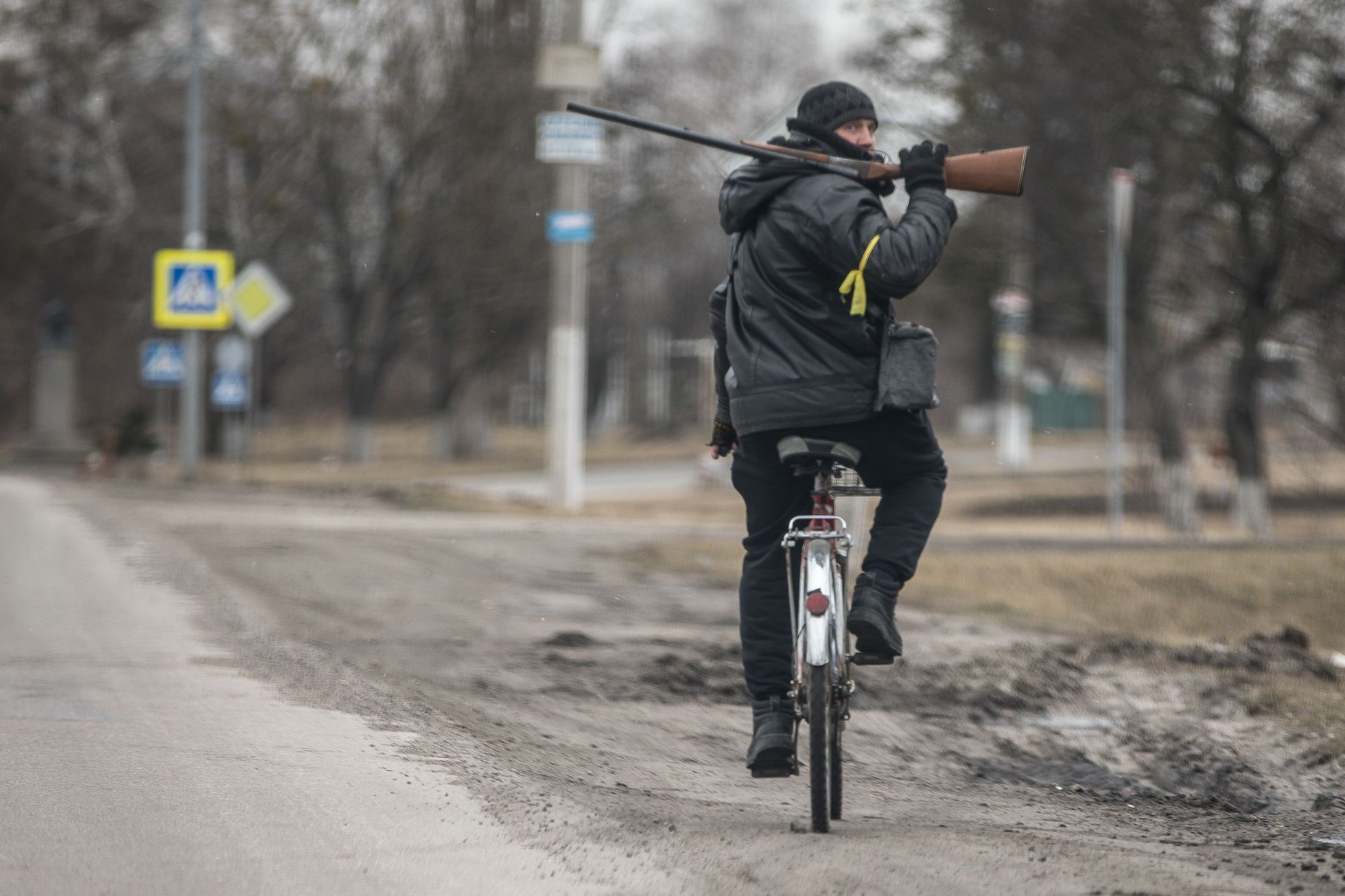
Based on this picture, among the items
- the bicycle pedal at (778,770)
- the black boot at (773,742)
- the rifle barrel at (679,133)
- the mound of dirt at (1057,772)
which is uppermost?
the rifle barrel at (679,133)

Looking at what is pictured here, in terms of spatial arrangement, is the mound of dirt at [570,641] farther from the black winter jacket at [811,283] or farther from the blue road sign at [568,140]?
the blue road sign at [568,140]

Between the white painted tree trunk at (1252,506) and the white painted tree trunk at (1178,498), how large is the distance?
1.69 ft

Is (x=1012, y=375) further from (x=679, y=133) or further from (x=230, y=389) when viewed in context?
(x=679, y=133)

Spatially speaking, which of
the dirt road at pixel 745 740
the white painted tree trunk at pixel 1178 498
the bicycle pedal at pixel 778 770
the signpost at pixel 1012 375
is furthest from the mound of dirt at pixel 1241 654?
the signpost at pixel 1012 375

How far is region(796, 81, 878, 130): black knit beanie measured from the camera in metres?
4.75

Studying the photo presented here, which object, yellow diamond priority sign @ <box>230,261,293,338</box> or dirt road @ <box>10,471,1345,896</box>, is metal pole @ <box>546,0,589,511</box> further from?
dirt road @ <box>10,471,1345,896</box>

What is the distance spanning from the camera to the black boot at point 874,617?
455 centimetres

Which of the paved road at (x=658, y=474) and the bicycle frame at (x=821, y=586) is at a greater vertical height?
the bicycle frame at (x=821, y=586)

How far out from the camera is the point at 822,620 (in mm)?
4367

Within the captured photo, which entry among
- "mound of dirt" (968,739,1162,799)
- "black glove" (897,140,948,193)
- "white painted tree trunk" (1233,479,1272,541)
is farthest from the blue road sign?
"black glove" (897,140,948,193)

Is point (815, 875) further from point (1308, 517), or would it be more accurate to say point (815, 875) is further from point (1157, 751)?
point (1308, 517)

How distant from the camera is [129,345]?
147ft

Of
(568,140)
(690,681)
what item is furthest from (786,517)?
(568,140)

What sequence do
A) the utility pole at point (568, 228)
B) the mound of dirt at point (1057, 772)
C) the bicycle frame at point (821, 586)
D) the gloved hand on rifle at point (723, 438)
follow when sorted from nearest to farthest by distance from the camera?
1. the bicycle frame at point (821, 586)
2. the gloved hand on rifle at point (723, 438)
3. the mound of dirt at point (1057, 772)
4. the utility pole at point (568, 228)
